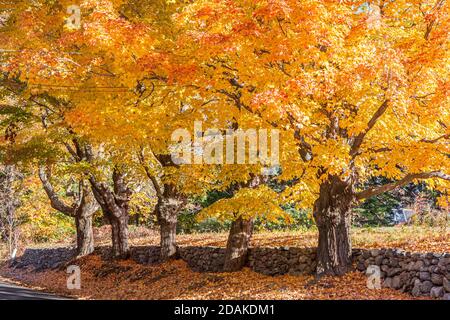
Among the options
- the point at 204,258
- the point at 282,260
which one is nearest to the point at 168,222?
the point at 204,258

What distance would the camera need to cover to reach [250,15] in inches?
505

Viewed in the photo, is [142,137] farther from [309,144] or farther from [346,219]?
[346,219]

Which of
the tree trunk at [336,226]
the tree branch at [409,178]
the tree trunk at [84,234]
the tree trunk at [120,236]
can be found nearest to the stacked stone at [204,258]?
the tree trunk at [120,236]

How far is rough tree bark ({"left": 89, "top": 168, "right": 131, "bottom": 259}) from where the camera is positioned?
77.2 feet

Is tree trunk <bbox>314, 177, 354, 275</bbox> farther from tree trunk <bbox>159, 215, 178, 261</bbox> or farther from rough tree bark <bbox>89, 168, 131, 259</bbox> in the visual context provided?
rough tree bark <bbox>89, 168, 131, 259</bbox>

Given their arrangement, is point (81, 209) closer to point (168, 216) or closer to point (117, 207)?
point (117, 207)

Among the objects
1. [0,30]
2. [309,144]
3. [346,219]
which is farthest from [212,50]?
[0,30]

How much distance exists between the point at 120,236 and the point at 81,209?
3.03 meters

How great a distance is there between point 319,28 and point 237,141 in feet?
15.2

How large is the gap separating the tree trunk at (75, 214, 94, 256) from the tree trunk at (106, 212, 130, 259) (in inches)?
98.4

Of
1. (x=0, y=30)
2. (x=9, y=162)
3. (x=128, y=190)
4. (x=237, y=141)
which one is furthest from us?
(x=128, y=190)

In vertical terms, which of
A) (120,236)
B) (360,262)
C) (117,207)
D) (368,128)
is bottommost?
(120,236)

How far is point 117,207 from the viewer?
23781 millimetres

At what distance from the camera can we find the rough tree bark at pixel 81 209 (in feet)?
85.2
